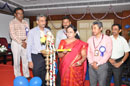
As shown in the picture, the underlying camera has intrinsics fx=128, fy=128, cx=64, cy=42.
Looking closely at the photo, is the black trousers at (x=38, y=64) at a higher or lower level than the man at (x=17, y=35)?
lower

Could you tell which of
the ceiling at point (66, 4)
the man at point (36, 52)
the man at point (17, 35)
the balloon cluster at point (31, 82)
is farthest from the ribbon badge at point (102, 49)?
the ceiling at point (66, 4)

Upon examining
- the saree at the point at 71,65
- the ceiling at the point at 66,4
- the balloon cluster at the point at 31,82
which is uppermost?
the ceiling at the point at 66,4

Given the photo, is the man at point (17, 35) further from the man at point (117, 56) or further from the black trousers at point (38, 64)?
the man at point (117, 56)

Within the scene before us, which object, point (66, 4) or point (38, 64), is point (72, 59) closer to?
point (38, 64)

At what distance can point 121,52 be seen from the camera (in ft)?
7.14

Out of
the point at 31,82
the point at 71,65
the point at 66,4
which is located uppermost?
the point at 66,4

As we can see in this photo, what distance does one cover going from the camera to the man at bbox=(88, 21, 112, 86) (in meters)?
1.97

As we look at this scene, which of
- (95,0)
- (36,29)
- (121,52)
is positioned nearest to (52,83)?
(36,29)

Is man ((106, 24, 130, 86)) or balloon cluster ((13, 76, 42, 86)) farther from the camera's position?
man ((106, 24, 130, 86))

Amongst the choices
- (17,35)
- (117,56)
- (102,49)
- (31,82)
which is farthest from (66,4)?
(31,82)

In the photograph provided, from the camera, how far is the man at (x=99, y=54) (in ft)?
6.45

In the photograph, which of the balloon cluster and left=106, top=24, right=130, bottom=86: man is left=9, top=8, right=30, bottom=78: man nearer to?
the balloon cluster

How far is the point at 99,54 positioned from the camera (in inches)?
78.5

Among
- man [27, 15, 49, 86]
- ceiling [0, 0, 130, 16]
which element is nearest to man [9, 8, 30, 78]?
man [27, 15, 49, 86]
